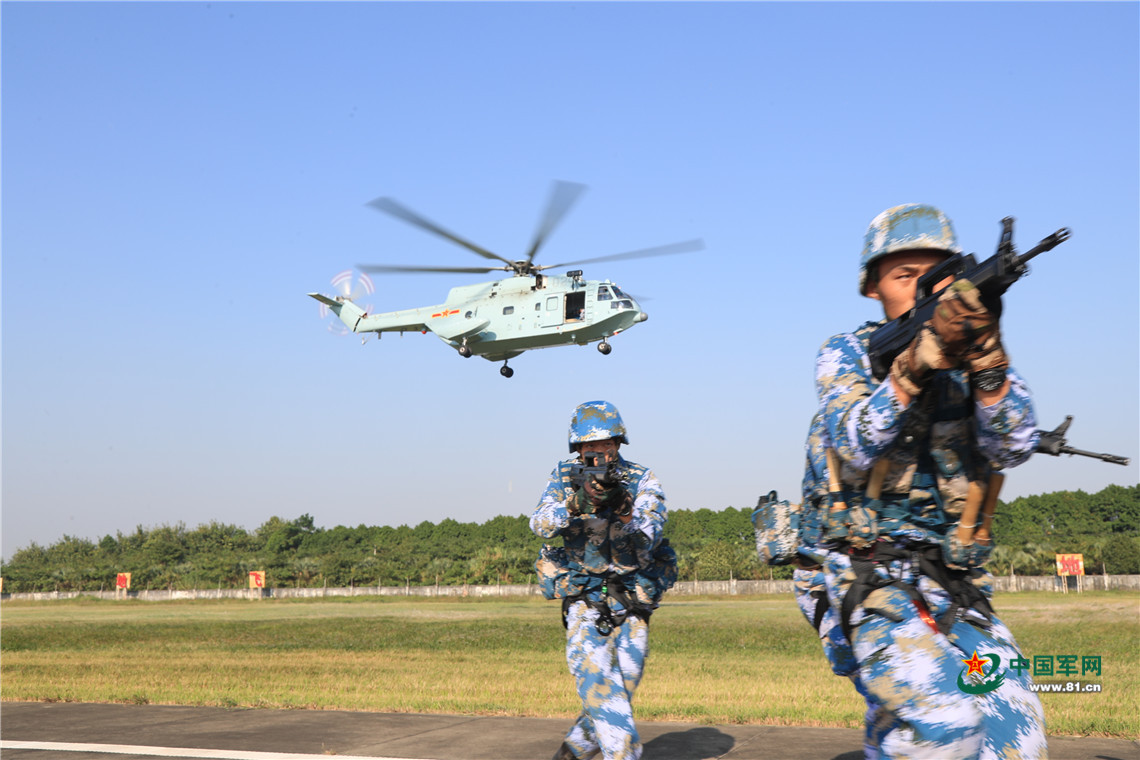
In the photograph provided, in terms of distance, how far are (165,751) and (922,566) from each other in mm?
6487

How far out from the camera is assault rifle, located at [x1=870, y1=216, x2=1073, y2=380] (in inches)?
112

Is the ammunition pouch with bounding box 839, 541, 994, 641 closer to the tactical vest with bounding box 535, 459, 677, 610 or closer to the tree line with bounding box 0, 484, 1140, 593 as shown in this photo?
the tactical vest with bounding box 535, 459, 677, 610

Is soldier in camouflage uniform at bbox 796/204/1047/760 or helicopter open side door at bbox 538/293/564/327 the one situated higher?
helicopter open side door at bbox 538/293/564/327

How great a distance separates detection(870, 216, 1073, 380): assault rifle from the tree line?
77.3 metres

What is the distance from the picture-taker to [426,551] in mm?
98250

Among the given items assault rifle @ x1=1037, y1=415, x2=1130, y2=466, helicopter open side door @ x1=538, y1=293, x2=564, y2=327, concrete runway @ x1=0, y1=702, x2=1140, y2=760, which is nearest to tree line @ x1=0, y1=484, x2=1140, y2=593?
helicopter open side door @ x1=538, y1=293, x2=564, y2=327

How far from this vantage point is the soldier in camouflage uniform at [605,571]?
265 inches

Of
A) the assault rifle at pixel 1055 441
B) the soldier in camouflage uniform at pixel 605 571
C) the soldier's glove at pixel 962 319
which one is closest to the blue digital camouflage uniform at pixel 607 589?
the soldier in camouflage uniform at pixel 605 571

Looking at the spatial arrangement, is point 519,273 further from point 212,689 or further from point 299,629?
point 212,689

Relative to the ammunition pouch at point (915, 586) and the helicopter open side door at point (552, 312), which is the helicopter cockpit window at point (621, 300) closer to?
the helicopter open side door at point (552, 312)

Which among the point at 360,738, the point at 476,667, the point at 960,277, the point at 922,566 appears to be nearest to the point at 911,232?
the point at 960,277

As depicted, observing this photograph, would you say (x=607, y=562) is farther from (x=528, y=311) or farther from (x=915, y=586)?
(x=528, y=311)

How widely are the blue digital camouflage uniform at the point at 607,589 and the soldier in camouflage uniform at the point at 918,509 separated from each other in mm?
3262

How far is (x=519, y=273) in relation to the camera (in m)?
31.6
